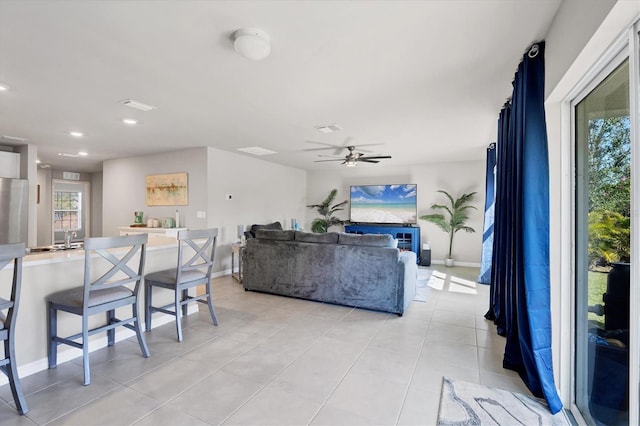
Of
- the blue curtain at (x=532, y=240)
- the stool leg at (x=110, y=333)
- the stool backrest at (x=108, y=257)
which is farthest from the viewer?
the stool leg at (x=110, y=333)

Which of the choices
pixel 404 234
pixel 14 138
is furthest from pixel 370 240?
pixel 14 138

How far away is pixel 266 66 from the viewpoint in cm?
246

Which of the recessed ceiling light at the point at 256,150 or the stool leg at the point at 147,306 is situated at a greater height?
the recessed ceiling light at the point at 256,150

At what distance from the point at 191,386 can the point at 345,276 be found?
222 centimetres

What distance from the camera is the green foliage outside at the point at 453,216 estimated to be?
683 centimetres

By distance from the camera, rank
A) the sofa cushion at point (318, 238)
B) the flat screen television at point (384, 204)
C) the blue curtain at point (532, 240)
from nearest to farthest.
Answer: the blue curtain at point (532, 240) → the sofa cushion at point (318, 238) → the flat screen television at point (384, 204)

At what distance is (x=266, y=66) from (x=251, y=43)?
440 millimetres

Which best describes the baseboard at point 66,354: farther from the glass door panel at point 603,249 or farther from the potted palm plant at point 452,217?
the potted palm plant at point 452,217

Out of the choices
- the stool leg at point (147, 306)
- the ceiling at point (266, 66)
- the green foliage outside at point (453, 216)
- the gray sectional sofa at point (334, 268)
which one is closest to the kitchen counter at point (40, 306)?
the stool leg at point (147, 306)

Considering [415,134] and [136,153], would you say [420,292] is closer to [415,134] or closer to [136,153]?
[415,134]

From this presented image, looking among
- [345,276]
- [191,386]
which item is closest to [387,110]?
[345,276]

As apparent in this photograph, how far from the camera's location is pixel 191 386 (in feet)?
7.00

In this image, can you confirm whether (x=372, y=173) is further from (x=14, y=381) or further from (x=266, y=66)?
(x=14, y=381)

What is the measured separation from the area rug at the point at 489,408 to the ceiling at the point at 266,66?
2.43m
